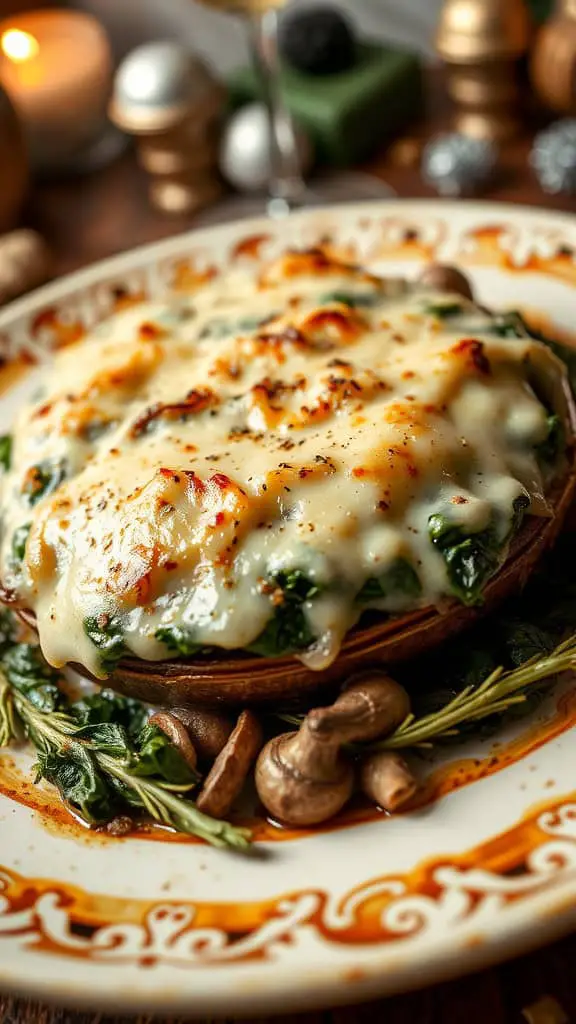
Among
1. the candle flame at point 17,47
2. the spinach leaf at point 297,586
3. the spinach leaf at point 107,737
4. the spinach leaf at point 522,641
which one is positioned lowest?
the spinach leaf at point 107,737

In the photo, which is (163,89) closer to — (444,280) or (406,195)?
(406,195)

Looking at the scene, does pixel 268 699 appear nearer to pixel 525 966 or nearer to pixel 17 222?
pixel 525 966

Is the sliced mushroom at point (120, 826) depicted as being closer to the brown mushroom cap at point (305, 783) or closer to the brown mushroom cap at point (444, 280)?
the brown mushroom cap at point (305, 783)

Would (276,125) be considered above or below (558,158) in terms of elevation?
above

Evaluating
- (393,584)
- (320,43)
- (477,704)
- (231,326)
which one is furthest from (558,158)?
(477,704)

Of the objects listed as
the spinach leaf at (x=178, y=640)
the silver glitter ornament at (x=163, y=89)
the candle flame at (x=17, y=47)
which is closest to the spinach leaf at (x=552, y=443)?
the spinach leaf at (x=178, y=640)

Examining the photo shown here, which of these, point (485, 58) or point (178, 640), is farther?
point (485, 58)

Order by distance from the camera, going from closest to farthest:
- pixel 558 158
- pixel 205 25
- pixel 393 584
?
pixel 393 584 → pixel 558 158 → pixel 205 25
